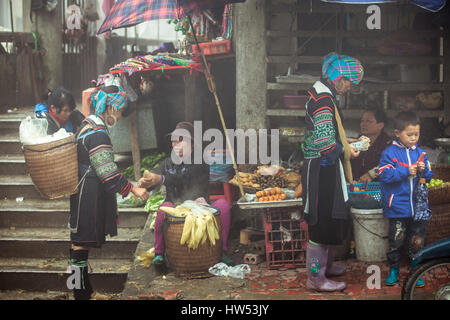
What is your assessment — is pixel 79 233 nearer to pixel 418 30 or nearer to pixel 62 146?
pixel 62 146

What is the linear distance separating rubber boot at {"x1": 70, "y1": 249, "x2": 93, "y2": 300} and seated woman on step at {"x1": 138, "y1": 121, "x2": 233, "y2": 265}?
0.88 m

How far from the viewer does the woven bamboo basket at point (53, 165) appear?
18.6 ft

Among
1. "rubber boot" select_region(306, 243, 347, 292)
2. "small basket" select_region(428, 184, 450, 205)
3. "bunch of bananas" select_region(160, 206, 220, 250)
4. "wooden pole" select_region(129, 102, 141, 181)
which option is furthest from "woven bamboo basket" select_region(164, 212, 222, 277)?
"wooden pole" select_region(129, 102, 141, 181)

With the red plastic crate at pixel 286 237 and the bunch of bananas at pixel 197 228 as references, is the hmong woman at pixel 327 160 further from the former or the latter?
the bunch of bananas at pixel 197 228

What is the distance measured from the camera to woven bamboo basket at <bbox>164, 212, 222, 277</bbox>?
6.35 m

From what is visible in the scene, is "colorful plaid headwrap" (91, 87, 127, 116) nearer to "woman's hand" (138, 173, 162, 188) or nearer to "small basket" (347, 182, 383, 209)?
"woman's hand" (138, 173, 162, 188)

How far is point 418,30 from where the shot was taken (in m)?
7.44

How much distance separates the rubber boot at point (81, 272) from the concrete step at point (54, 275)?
1133 mm

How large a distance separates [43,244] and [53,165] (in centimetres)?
259

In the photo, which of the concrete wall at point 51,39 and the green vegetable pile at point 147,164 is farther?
the concrete wall at point 51,39

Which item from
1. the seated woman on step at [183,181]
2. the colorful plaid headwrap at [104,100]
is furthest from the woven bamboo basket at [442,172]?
the colorful plaid headwrap at [104,100]

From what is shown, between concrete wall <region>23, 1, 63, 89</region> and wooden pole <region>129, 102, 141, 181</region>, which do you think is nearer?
wooden pole <region>129, 102, 141, 181</region>
